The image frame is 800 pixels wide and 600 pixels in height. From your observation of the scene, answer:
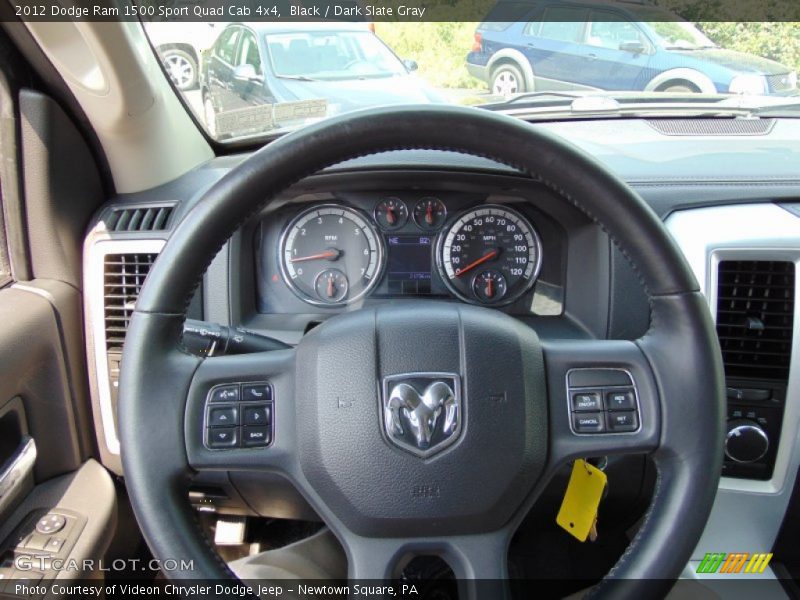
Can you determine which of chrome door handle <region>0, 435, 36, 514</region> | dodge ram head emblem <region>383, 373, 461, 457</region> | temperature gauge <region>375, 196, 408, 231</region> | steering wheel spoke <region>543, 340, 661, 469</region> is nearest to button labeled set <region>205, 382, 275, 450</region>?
dodge ram head emblem <region>383, 373, 461, 457</region>

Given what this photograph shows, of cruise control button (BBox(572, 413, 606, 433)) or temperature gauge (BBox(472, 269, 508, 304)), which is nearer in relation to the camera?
→ cruise control button (BBox(572, 413, 606, 433))

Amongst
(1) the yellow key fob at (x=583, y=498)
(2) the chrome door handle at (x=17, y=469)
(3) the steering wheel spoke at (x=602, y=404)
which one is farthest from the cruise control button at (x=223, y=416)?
(2) the chrome door handle at (x=17, y=469)

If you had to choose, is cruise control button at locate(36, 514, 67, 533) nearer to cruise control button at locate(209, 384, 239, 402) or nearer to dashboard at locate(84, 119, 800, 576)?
dashboard at locate(84, 119, 800, 576)

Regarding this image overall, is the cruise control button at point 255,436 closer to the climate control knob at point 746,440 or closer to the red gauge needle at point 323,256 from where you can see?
the red gauge needle at point 323,256

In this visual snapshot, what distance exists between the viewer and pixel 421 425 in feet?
3.79

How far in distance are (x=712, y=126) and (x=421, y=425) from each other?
1.70 m

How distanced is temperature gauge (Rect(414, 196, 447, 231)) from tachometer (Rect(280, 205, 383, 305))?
0.13 m

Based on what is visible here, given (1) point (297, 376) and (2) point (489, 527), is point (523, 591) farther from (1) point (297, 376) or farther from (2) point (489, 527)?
(1) point (297, 376)

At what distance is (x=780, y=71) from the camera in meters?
2.39

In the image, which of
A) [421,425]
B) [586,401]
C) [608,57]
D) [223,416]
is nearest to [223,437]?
[223,416]

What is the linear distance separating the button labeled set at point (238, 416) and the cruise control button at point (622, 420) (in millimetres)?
568

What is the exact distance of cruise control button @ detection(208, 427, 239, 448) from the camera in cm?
118

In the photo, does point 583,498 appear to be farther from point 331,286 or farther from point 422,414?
point 331,286

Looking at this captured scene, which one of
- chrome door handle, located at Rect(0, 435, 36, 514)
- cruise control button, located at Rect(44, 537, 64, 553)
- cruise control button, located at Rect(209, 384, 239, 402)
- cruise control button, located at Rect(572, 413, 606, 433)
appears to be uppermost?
cruise control button, located at Rect(209, 384, 239, 402)
